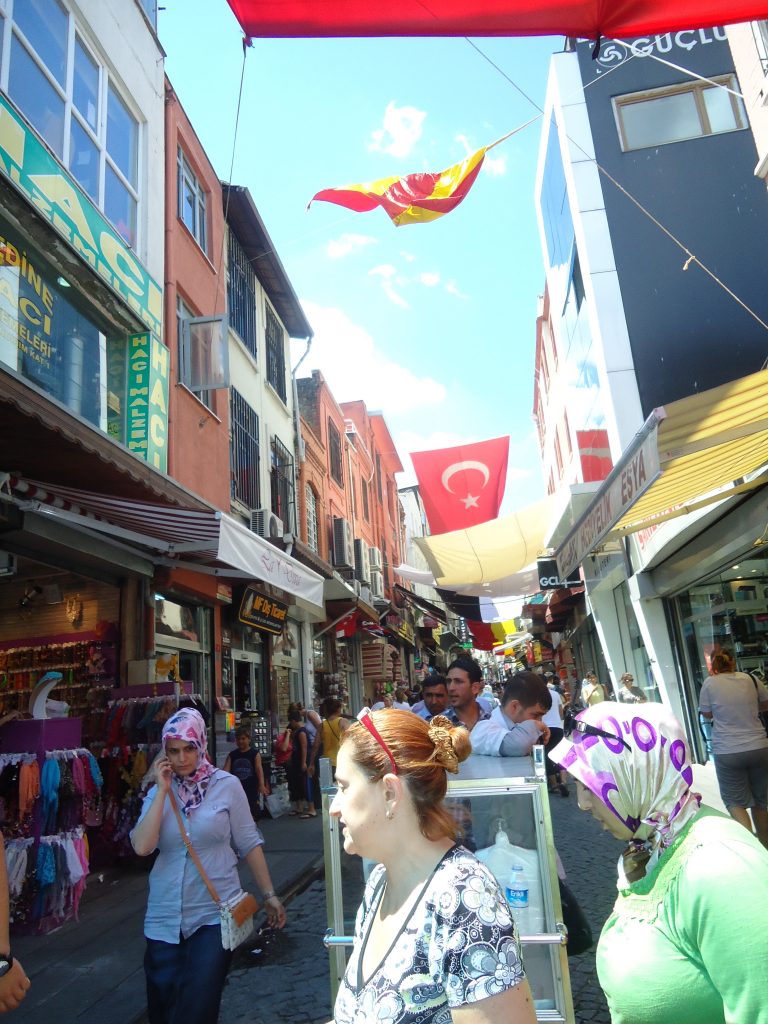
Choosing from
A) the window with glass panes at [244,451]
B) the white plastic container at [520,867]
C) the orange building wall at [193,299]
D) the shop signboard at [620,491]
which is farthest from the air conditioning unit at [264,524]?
the white plastic container at [520,867]

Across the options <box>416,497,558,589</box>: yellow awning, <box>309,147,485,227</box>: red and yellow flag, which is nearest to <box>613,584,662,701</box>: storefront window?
<box>416,497,558,589</box>: yellow awning

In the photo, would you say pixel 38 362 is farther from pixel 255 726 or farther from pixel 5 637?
pixel 255 726

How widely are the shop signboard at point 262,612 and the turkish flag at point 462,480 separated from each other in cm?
348

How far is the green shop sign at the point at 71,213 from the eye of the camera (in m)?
6.85

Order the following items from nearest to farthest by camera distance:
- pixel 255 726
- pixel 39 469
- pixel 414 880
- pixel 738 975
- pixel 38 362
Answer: pixel 738 975 < pixel 414 880 < pixel 39 469 < pixel 38 362 < pixel 255 726

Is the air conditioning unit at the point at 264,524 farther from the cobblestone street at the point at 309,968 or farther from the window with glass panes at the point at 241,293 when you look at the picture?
the cobblestone street at the point at 309,968

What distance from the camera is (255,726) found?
1184 centimetres

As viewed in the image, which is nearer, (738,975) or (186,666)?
(738,975)

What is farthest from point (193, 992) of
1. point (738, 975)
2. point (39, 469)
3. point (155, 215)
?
point (155, 215)

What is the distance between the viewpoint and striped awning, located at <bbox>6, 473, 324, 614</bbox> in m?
6.11

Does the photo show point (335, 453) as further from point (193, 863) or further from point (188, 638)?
point (193, 863)

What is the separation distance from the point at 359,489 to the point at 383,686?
7449 millimetres

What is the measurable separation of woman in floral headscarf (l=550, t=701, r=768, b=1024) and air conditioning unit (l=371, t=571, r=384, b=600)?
966 inches

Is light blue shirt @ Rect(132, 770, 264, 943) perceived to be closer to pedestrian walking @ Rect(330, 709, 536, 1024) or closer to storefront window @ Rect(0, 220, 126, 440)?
pedestrian walking @ Rect(330, 709, 536, 1024)
